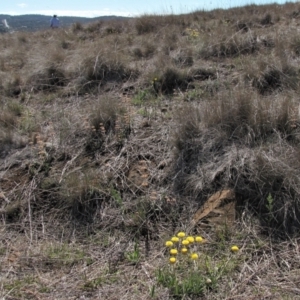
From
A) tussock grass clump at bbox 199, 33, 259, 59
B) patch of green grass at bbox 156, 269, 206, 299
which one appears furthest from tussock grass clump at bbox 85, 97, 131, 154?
tussock grass clump at bbox 199, 33, 259, 59

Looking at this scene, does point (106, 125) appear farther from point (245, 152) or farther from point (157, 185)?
point (245, 152)

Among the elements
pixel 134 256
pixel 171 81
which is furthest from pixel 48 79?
pixel 134 256

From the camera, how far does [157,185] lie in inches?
127

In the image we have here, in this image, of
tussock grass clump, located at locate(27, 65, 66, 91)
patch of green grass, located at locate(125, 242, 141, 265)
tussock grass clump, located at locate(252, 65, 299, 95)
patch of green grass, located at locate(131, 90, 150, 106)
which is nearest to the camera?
patch of green grass, located at locate(125, 242, 141, 265)

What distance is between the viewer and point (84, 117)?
420cm

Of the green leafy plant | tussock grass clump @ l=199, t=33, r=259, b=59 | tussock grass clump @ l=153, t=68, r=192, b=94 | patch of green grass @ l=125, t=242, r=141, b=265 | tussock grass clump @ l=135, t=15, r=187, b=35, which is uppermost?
tussock grass clump @ l=135, t=15, r=187, b=35

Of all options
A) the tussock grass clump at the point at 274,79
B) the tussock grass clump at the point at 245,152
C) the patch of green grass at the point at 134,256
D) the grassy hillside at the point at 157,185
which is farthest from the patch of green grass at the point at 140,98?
the patch of green grass at the point at 134,256

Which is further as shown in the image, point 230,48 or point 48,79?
point 230,48

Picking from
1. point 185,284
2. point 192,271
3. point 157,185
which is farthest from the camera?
point 157,185

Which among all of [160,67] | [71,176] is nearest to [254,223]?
[71,176]

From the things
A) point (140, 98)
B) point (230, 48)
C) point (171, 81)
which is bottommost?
point (140, 98)

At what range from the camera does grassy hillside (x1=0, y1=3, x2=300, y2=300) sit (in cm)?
244

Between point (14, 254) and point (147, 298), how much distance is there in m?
1.17

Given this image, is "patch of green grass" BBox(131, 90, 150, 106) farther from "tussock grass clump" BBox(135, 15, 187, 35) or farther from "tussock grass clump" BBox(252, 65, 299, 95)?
"tussock grass clump" BBox(135, 15, 187, 35)
